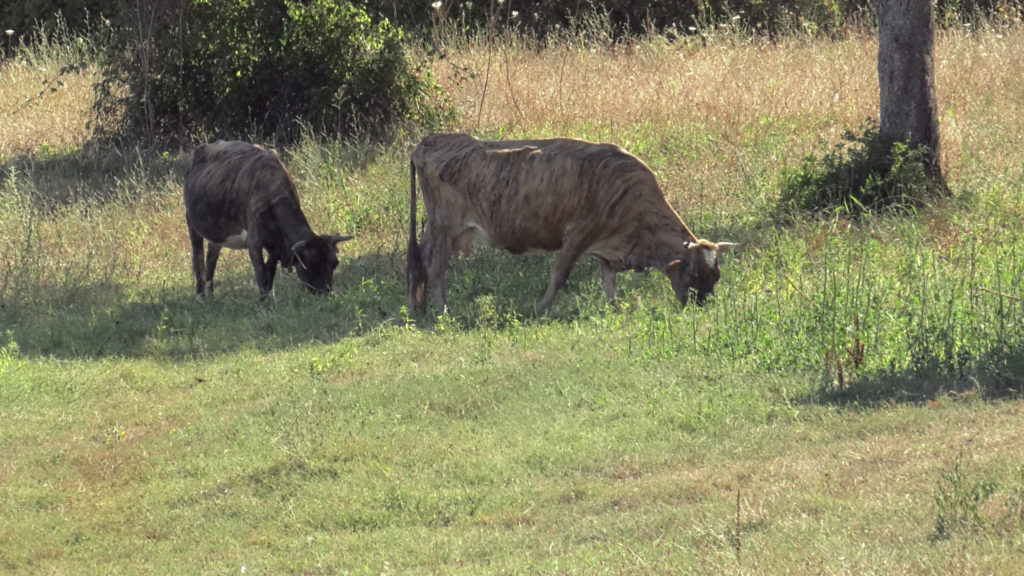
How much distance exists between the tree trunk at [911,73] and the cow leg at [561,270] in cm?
427

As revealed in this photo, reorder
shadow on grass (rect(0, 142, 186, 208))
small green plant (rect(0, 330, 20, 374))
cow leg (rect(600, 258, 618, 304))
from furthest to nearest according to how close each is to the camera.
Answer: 1. shadow on grass (rect(0, 142, 186, 208))
2. cow leg (rect(600, 258, 618, 304))
3. small green plant (rect(0, 330, 20, 374))

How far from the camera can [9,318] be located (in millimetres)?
13539

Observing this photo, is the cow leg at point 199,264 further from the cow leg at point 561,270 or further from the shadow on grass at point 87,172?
the cow leg at point 561,270

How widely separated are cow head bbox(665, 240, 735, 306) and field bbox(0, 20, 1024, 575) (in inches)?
17.5

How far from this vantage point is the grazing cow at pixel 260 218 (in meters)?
13.5

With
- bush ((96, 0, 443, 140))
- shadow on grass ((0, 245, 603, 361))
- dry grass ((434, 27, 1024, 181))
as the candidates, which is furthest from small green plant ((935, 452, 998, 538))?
bush ((96, 0, 443, 140))

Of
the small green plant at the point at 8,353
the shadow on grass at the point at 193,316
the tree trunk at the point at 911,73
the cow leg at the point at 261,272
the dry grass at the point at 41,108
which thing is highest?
the tree trunk at the point at 911,73

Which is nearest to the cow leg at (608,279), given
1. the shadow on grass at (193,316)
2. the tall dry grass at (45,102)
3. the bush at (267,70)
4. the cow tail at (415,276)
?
the cow tail at (415,276)

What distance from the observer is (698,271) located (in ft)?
38.7

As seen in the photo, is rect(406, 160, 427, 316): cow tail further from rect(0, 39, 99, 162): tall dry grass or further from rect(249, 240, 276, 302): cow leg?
rect(0, 39, 99, 162): tall dry grass

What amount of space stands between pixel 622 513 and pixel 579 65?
45.9ft

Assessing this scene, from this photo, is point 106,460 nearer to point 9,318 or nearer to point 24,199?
point 9,318

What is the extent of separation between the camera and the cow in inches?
485

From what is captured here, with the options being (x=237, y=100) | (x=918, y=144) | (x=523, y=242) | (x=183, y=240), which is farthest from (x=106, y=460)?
(x=237, y=100)
